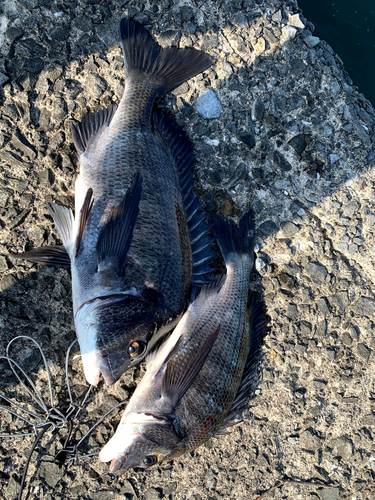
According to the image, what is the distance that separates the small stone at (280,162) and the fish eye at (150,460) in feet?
8.40

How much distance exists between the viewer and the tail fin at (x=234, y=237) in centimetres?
318

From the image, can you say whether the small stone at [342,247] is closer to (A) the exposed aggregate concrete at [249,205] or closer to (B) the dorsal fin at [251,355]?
(A) the exposed aggregate concrete at [249,205]

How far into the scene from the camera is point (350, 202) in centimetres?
362

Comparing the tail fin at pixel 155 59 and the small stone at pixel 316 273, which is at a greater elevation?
the tail fin at pixel 155 59

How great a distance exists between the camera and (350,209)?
361 centimetres

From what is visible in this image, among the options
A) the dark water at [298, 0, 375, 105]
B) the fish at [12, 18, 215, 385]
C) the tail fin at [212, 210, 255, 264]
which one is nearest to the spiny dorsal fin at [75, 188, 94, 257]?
the fish at [12, 18, 215, 385]

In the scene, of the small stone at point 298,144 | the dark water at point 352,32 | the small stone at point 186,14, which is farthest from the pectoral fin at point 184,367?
the dark water at point 352,32

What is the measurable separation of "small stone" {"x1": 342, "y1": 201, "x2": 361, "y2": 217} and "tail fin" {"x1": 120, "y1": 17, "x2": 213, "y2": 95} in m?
1.79

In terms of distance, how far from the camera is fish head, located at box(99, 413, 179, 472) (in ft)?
8.36

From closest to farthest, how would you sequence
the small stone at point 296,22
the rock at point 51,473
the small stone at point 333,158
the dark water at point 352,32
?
the rock at point 51,473 → the small stone at point 333,158 → the small stone at point 296,22 → the dark water at point 352,32

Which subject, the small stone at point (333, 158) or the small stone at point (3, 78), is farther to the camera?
the small stone at point (333, 158)

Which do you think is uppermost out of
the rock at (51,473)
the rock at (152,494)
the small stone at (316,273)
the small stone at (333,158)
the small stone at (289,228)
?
the small stone at (333,158)

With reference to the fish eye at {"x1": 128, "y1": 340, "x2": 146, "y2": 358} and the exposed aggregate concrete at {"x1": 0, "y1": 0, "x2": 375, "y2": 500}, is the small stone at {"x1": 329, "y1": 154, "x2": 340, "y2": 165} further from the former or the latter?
the fish eye at {"x1": 128, "y1": 340, "x2": 146, "y2": 358}

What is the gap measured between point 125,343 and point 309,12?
4.67m
